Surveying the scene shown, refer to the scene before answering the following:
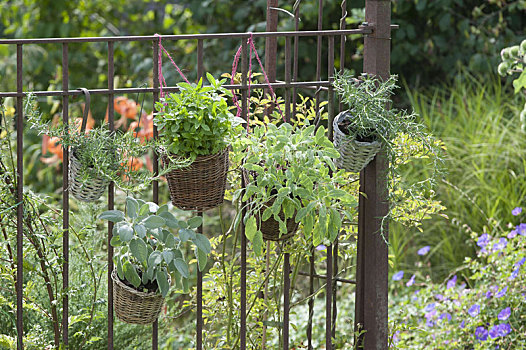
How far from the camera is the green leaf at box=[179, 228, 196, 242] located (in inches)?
75.8

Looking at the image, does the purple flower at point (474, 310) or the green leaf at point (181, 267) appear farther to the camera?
the purple flower at point (474, 310)

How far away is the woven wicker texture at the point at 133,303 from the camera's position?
196 centimetres

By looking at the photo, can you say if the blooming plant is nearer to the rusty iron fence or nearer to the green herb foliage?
the rusty iron fence

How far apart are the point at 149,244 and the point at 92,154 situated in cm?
31

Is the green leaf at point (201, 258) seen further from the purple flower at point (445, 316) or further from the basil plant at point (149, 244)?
the purple flower at point (445, 316)

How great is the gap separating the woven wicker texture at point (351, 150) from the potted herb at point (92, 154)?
0.60 m

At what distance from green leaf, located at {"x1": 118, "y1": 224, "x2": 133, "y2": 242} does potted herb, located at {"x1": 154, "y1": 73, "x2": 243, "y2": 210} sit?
20cm

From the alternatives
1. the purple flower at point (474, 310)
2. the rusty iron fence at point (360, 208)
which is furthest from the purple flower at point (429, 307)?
the rusty iron fence at point (360, 208)

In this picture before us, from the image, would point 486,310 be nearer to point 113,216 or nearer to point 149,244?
point 149,244

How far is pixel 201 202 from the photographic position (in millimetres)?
2006

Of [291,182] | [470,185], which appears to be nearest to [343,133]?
[291,182]

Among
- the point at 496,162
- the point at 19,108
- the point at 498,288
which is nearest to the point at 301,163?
the point at 19,108

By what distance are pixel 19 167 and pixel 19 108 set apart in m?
0.18

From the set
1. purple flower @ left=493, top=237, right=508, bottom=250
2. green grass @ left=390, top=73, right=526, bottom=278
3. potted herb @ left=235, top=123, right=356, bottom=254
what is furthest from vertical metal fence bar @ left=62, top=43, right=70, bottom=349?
green grass @ left=390, top=73, right=526, bottom=278
